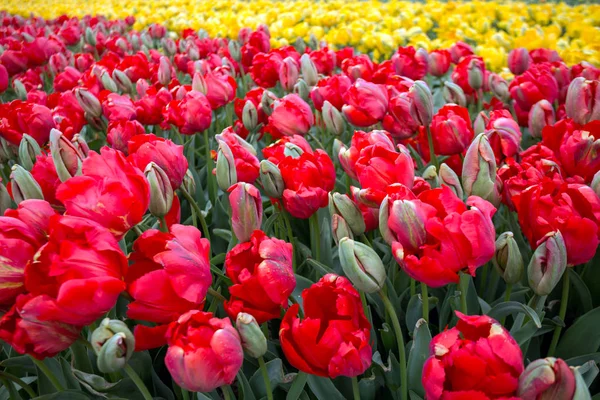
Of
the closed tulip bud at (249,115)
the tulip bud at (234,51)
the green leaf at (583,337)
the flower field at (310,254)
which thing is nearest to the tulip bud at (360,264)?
the flower field at (310,254)

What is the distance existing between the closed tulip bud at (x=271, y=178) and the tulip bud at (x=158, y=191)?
179 mm

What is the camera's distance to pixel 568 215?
79 cm

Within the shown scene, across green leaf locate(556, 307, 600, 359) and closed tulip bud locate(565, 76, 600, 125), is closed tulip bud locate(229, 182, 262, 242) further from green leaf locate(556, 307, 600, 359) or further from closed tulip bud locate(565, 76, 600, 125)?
closed tulip bud locate(565, 76, 600, 125)

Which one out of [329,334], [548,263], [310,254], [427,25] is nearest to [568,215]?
[548,263]

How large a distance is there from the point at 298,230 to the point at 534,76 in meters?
0.84

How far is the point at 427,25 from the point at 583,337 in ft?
9.55

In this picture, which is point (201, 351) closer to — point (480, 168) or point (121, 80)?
point (480, 168)

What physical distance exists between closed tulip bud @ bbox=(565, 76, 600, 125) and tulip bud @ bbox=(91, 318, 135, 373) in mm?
1169

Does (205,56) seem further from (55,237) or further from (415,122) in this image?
(55,237)

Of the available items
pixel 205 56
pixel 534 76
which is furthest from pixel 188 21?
pixel 534 76

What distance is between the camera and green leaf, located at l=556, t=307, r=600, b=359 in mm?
936

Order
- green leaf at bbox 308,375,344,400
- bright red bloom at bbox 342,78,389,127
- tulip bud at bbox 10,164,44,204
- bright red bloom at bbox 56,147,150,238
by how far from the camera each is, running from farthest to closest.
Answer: bright red bloom at bbox 342,78,389,127, tulip bud at bbox 10,164,44,204, green leaf at bbox 308,375,344,400, bright red bloom at bbox 56,147,150,238

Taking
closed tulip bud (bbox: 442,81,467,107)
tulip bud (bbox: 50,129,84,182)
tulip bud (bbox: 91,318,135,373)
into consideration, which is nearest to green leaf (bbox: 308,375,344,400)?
tulip bud (bbox: 91,318,135,373)

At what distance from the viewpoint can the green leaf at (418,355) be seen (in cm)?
78
